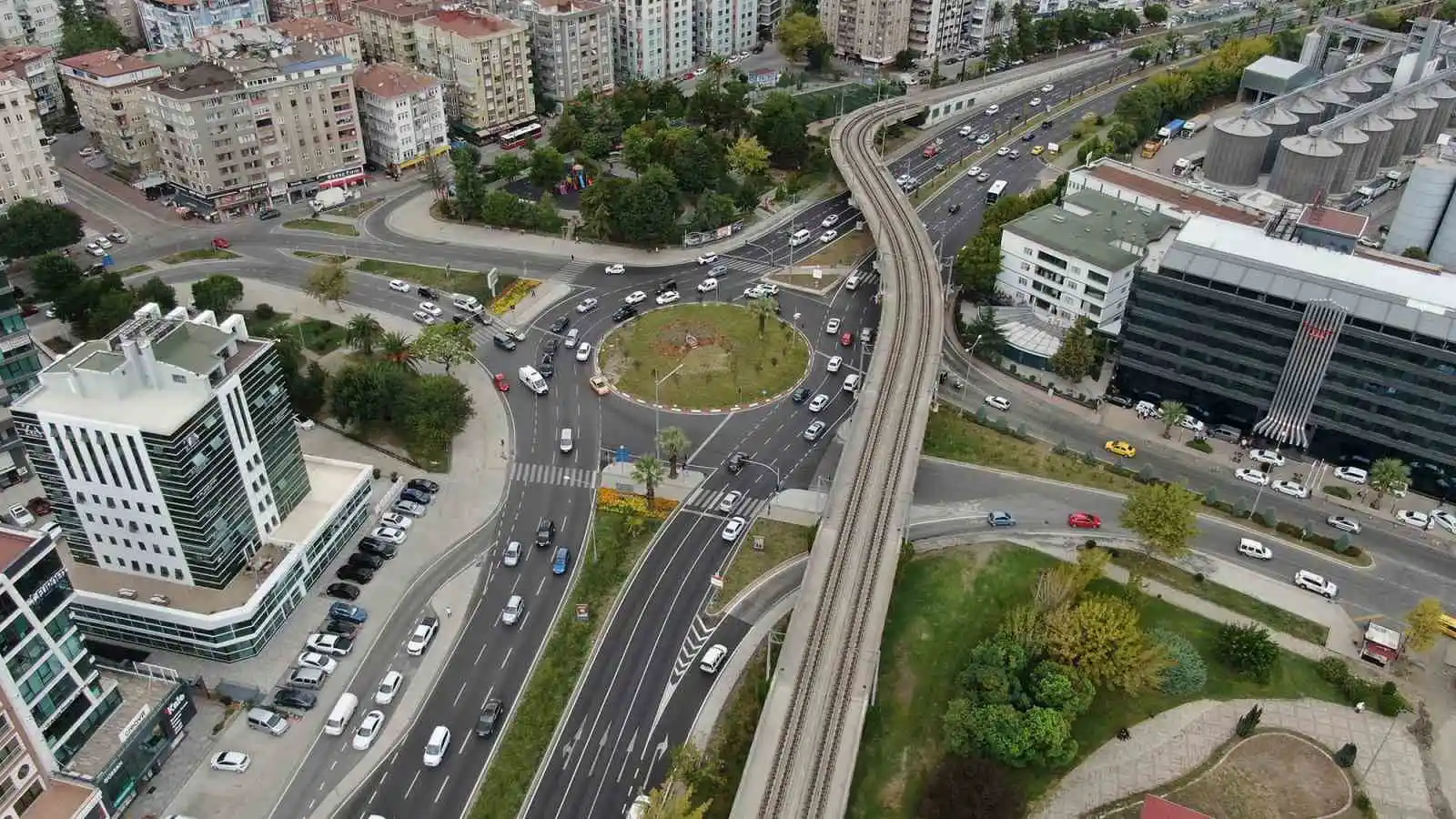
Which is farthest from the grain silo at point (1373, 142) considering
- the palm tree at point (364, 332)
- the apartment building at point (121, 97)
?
the apartment building at point (121, 97)

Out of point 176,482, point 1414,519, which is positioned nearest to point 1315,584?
point 1414,519

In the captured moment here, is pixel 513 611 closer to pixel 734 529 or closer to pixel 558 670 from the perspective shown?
pixel 558 670

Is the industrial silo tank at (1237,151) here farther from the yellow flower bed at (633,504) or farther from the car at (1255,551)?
the yellow flower bed at (633,504)

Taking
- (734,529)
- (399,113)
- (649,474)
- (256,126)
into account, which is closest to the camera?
(649,474)

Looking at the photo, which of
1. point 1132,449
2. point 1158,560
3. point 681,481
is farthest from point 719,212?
point 1158,560

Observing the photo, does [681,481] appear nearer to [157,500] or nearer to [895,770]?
[895,770]
